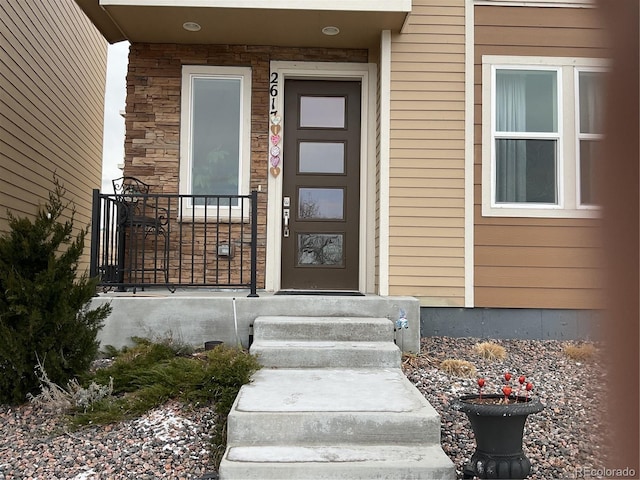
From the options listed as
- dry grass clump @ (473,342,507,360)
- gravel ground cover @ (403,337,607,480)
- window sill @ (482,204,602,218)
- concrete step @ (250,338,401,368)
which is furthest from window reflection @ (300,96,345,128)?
concrete step @ (250,338,401,368)

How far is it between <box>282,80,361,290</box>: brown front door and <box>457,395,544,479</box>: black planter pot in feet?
10.0

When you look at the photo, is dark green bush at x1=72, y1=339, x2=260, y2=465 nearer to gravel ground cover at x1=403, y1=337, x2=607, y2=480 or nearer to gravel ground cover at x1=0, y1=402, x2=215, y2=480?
gravel ground cover at x1=0, y1=402, x2=215, y2=480

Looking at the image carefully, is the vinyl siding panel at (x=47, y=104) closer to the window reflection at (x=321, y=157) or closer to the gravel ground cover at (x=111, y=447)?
the window reflection at (x=321, y=157)

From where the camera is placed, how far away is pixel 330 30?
511cm

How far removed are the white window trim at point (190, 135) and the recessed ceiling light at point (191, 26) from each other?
0.43 meters

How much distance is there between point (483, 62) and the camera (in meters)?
5.12

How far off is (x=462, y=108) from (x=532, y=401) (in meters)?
3.22

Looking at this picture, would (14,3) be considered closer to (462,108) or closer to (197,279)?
(197,279)

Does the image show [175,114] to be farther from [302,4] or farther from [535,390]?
[535,390]

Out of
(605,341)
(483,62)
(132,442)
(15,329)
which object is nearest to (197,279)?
(15,329)

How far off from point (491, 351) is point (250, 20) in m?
3.52

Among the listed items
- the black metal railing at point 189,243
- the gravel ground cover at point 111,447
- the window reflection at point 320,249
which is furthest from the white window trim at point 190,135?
the gravel ground cover at point 111,447

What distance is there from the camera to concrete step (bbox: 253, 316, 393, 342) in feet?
12.8

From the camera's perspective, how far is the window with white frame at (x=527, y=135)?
5.02 metres
